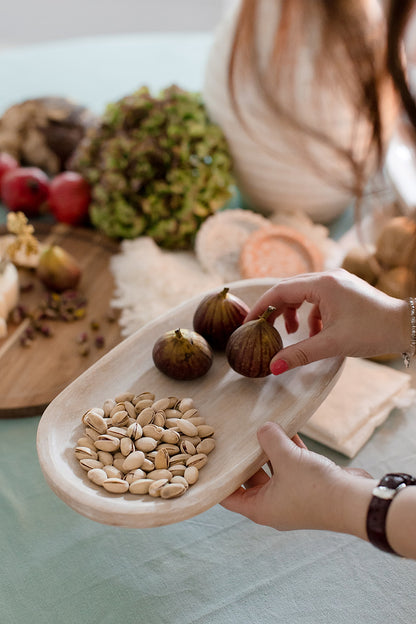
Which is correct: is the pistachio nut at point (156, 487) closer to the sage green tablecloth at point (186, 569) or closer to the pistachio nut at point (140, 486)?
the pistachio nut at point (140, 486)

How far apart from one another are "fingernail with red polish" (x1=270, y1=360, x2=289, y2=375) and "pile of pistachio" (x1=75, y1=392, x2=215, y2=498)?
0.33 feet

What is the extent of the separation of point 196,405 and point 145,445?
0.09 m

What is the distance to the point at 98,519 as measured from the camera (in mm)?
587

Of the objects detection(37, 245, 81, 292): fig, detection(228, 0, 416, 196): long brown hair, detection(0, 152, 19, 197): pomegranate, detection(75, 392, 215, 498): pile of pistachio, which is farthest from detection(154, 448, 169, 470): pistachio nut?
detection(0, 152, 19, 197): pomegranate

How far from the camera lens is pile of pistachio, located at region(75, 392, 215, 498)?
0.61 m

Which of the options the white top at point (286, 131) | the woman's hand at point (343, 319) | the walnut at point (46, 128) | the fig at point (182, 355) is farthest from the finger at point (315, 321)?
the walnut at point (46, 128)

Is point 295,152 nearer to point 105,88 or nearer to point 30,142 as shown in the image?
point 30,142

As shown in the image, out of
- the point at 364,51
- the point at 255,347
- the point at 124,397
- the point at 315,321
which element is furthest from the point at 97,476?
the point at 364,51

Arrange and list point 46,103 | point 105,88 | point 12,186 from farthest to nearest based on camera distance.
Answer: point 105,88 → point 46,103 → point 12,186

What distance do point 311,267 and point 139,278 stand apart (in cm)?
30

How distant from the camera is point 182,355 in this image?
722 mm

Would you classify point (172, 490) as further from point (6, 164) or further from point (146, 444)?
point (6, 164)

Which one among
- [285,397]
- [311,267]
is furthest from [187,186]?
[285,397]

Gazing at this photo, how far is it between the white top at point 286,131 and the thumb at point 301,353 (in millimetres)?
441
